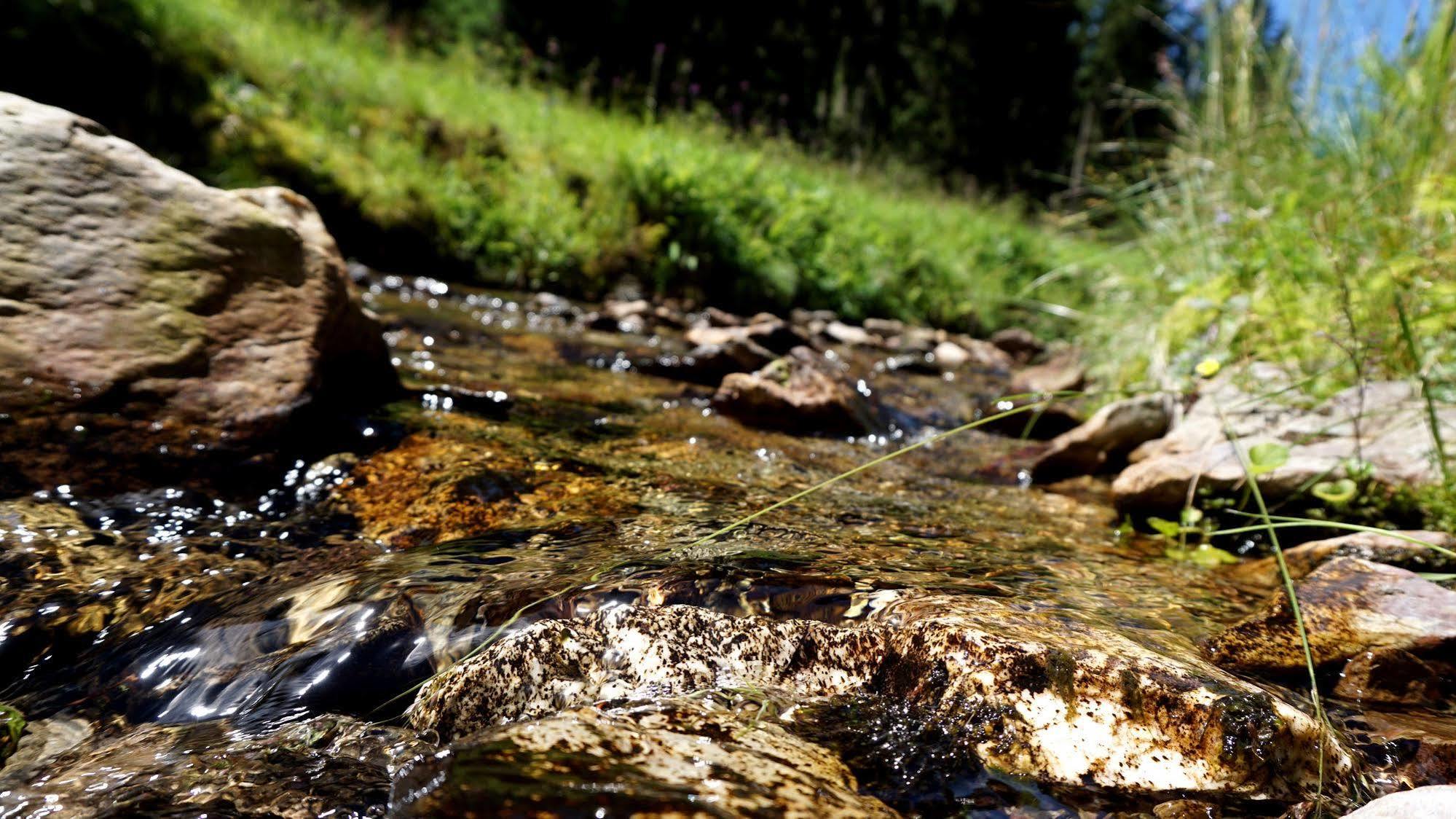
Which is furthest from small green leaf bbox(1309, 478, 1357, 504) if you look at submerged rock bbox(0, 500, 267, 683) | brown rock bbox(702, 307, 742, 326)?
brown rock bbox(702, 307, 742, 326)

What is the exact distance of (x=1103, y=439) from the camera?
121 inches

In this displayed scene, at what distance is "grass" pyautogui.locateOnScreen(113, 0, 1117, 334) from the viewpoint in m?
5.64

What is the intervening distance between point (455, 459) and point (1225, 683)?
181 cm

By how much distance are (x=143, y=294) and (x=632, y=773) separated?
6.16 ft

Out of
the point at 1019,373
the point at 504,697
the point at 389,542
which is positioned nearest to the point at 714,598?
the point at 504,697

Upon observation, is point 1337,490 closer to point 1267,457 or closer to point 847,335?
point 1267,457

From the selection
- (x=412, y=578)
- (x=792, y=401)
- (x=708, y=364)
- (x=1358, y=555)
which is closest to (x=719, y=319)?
(x=708, y=364)

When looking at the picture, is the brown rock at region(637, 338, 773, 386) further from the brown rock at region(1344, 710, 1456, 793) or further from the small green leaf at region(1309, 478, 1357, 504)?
the brown rock at region(1344, 710, 1456, 793)

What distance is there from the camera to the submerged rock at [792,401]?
318 cm

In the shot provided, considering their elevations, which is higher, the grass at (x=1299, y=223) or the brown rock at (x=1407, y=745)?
the grass at (x=1299, y=223)

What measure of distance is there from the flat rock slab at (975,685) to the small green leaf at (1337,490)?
1.12m

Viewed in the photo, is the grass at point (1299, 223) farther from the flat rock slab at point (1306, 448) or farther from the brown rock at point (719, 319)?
the brown rock at point (719, 319)

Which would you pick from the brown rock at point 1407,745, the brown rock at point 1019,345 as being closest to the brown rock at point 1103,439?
the brown rock at point 1407,745

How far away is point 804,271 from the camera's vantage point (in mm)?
7328
